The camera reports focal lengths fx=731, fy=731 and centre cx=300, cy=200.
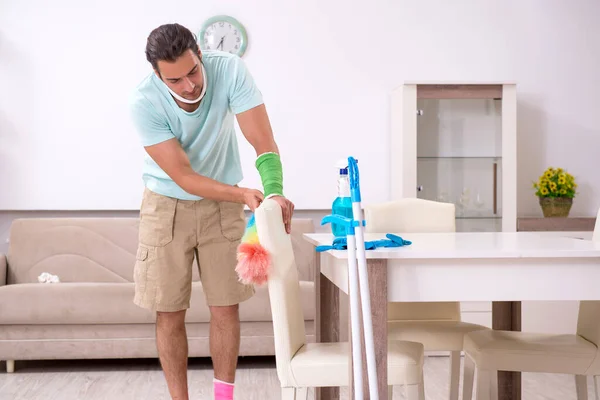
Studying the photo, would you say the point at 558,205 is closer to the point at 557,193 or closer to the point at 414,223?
the point at 557,193

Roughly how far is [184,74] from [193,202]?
449 mm

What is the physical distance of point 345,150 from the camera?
15.0 ft

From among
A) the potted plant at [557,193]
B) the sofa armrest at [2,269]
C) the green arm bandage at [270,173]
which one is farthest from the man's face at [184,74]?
the potted plant at [557,193]

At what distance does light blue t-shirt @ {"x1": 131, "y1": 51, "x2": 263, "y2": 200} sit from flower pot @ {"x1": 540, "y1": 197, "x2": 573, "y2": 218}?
104 inches

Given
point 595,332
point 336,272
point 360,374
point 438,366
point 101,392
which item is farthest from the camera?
point 438,366

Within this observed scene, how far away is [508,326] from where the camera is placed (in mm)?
2619

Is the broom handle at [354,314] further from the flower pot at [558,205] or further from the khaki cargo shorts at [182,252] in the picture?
the flower pot at [558,205]

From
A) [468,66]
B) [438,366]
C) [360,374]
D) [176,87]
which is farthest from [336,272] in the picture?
[468,66]

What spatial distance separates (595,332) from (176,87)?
1452 mm

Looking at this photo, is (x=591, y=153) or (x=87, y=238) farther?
(x=591, y=153)

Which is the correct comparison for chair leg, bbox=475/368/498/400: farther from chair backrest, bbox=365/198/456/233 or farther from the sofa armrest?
the sofa armrest

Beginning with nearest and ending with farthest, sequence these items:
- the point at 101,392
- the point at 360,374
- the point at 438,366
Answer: the point at 360,374 → the point at 101,392 → the point at 438,366

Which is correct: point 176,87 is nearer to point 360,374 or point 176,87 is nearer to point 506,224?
point 360,374

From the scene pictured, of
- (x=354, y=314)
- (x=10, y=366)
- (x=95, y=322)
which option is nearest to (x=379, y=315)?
(x=354, y=314)
